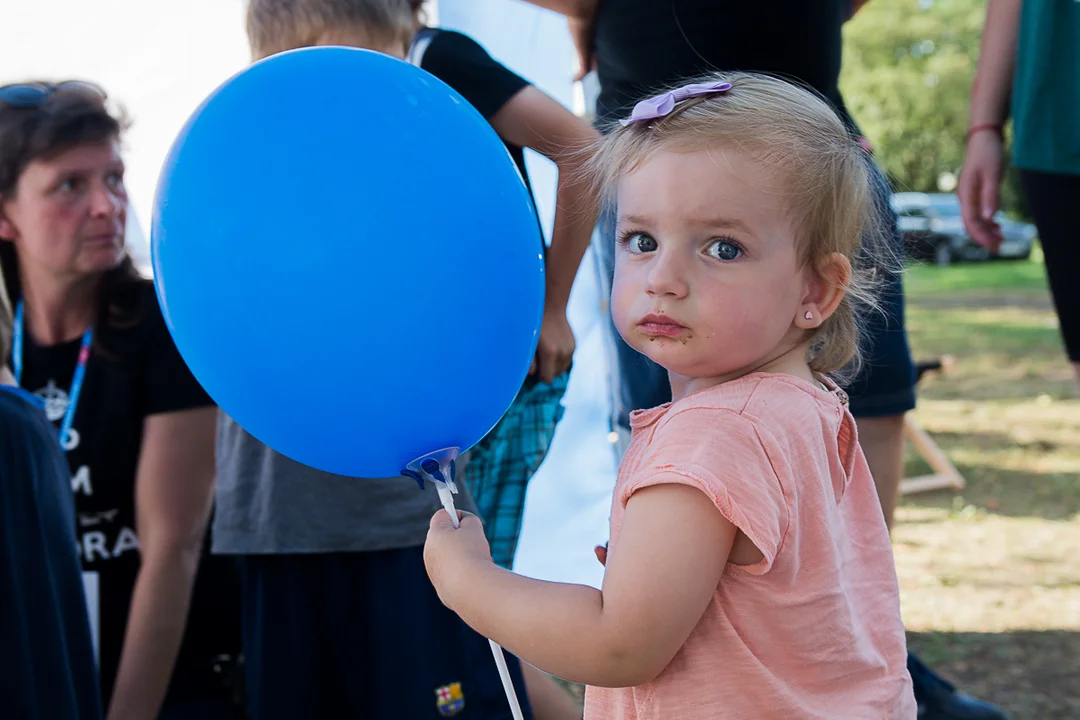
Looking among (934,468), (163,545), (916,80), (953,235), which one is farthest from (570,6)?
(916,80)

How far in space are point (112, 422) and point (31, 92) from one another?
2.25 feet

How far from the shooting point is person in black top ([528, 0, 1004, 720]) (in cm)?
191

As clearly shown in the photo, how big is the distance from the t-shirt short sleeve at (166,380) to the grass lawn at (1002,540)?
1.39 m

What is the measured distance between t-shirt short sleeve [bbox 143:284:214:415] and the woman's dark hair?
0.23 ft

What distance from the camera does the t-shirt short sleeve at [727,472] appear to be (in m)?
0.98

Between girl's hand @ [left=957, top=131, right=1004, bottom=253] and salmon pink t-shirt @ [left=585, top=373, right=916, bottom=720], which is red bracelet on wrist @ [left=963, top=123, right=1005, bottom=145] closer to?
girl's hand @ [left=957, top=131, right=1004, bottom=253]

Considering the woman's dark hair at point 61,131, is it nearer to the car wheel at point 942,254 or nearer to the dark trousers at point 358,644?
the dark trousers at point 358,644

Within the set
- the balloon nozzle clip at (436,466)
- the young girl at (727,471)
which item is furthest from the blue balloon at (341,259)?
the young girl at (727,471)

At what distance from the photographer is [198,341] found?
123cm

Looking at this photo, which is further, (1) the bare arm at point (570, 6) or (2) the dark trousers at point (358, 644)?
(1) the bare arm at point (570, 6)

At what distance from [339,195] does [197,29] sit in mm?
1962

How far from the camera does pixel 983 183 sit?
216cm

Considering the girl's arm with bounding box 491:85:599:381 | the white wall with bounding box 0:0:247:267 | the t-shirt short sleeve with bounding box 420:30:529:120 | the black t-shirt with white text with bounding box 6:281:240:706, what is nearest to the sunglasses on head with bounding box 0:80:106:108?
the black t-shirt with white text with bounding box 6:281:240:706

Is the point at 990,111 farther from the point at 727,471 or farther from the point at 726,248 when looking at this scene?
the point at 727,471
